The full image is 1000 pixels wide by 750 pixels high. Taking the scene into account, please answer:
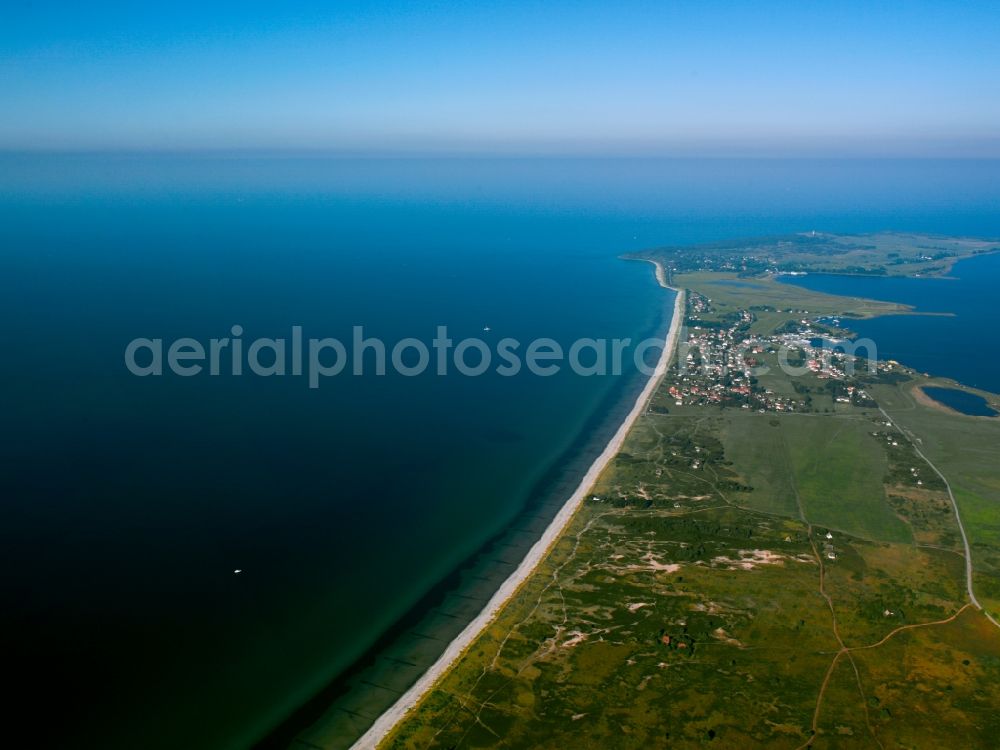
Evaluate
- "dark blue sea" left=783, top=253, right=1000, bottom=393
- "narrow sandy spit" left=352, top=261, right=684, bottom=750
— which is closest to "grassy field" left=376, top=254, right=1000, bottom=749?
"narrow sandy spit" left=352, top=261, right=684, bottom=750

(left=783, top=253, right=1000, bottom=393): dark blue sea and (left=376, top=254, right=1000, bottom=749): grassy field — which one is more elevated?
(left=783, top=253, right=1000, bottom=393): dark blue sea

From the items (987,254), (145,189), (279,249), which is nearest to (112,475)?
(279,249)

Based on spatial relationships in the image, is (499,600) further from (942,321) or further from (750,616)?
(942,321)

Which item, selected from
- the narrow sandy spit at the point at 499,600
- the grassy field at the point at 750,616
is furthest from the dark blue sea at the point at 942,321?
the narrow sandy spit at the point at 499,600

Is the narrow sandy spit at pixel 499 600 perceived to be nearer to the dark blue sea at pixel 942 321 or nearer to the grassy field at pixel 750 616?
the grassy field at pixel 750 616

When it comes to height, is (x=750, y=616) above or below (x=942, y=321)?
below

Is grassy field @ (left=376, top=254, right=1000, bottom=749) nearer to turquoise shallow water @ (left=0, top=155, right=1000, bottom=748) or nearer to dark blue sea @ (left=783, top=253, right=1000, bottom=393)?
turquoise shallow water @ (left=0, top=155, right=1000, bottom=748)

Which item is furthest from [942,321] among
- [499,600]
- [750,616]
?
[499,600]

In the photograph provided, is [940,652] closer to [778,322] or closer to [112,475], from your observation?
[112,475]
